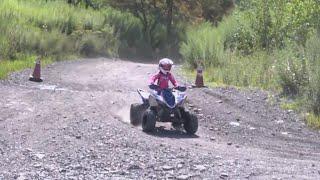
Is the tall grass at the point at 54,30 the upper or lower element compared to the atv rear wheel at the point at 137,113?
upper

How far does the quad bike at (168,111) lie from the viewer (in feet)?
38.6

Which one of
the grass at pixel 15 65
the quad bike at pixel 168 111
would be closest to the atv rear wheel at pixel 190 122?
the quad bike at pixel 168 111

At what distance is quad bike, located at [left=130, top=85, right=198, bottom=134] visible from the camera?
11.8 metres

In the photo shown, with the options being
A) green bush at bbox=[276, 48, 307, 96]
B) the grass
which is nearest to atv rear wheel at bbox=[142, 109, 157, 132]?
green bush at bbox=[276, 48, 307, 96]

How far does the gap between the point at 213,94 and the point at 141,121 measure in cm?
440

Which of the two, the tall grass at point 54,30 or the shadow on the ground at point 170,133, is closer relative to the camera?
the shadow on the ground at point 170,133

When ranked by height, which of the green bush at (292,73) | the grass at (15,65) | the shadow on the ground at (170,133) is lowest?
the shadow on the ground at (170,133)

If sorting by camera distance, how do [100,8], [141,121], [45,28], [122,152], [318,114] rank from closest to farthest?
[122,152]
[141,121]
[318,114]
[45,28]
[100,8]

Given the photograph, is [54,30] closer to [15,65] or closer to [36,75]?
[15,65]

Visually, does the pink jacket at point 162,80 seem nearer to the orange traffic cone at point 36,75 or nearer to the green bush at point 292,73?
the green bush at point 292,73

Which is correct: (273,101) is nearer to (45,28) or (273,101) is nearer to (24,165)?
(24,165)

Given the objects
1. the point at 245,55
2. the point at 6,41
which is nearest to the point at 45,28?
the point at 6,41

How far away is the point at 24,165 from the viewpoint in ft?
29.0

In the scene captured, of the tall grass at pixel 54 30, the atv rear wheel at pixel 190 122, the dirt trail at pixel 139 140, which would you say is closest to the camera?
the dirt trail at pixel 139 140
